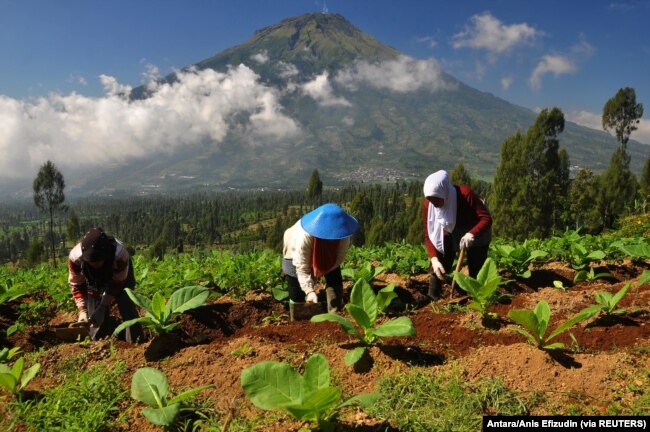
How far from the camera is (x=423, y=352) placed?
339 cm

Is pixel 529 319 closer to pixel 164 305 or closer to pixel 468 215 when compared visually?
pixel 468 215

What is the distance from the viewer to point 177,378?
3207 millimetres

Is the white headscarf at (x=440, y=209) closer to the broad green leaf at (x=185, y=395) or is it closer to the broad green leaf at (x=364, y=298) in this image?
the broad green leaf at (x=364, y=298)

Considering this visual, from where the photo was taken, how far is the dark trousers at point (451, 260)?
545 cm

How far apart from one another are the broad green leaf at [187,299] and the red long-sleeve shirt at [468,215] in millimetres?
3061

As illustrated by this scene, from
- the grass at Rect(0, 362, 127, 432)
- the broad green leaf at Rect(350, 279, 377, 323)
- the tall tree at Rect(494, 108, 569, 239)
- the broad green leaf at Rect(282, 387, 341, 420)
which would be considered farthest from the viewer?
the tall tree at Rect(494, 108, 569, 239)

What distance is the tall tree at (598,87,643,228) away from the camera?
104ft

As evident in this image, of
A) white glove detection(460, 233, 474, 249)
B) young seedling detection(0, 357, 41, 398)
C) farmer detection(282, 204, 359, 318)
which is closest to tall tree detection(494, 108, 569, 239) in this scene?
white glove detection(460, 233, 474, 249)

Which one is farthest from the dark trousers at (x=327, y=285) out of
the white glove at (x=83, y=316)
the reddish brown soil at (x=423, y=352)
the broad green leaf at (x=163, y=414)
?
the broad green leaf at (x=163, y=414)

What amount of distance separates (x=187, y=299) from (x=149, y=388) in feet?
4.85

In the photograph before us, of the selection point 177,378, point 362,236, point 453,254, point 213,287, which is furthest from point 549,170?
point 177,378

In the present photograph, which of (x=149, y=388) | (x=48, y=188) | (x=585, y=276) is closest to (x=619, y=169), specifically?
(x=585, y=276)

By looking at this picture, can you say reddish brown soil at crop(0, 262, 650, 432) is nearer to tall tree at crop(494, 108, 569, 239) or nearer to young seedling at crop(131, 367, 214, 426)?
young seedling at crop(131, 367, 214, 426)

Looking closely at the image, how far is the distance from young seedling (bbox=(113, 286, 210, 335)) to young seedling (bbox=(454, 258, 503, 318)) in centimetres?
266
